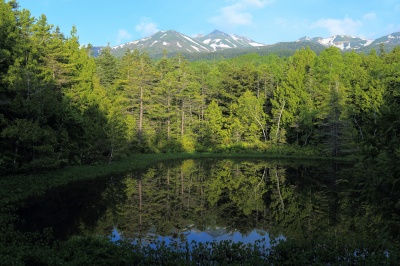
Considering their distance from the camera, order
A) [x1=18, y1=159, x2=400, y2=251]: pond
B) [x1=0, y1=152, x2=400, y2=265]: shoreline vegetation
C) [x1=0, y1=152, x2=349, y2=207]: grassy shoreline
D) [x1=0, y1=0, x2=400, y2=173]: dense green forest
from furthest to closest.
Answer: [x1=0, y1=0, x2=400, y2=173]: dense green forest
[x1=0, y1=152, x2=349, y2=207]: grassy shoreline
[x1=18, y1=159, x2=400, y2=251]: pond
[x1=0, y1=152, x2=400, y2=265]: shoreline vegetation

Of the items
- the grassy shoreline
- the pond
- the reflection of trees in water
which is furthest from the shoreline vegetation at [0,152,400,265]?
the grassy shoreline

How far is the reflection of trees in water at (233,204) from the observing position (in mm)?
15352

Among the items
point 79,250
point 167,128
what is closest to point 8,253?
point 79,250

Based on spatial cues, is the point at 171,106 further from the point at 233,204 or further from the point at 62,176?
the point at 233,204

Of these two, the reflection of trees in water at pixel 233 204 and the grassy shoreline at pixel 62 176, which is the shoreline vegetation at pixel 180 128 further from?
the reflection of trees in water at pixel 233 204

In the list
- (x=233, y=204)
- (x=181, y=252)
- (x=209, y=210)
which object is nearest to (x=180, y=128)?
(x=233, y=204)

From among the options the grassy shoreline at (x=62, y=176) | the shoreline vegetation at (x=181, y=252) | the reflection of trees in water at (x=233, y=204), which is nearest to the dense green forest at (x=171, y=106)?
the grassy shoreline at (x=62, y=176)

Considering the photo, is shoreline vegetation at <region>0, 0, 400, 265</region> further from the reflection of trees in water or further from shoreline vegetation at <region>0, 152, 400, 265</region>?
the reflection of trees in water

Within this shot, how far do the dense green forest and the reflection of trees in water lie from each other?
198 inches

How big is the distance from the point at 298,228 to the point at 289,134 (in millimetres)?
41766

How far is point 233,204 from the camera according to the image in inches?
800

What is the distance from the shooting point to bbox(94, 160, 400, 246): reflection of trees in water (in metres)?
15.4

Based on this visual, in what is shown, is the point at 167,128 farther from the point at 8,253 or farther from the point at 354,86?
the point at 8,253

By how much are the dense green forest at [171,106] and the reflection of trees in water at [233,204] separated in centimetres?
504
